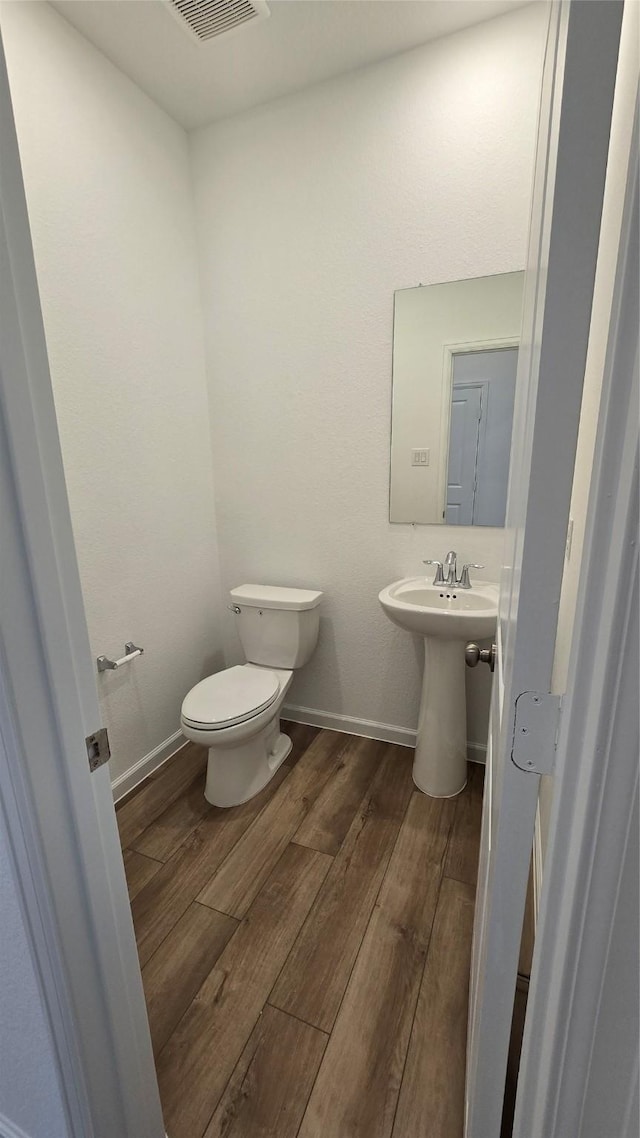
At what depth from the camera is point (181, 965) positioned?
1.23m

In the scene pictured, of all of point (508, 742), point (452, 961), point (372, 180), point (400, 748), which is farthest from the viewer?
point (400, 748)

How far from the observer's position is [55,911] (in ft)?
2.04

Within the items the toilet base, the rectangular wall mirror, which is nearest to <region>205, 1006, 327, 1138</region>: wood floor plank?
the toilet base

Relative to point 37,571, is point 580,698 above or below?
below

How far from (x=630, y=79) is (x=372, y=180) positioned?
56.9 inches

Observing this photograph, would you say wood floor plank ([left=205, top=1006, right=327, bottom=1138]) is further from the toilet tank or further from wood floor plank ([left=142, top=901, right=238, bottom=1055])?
the toilet tank

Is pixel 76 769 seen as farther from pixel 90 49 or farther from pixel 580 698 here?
pixel 90 49

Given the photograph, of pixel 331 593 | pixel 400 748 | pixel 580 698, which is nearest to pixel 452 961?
pixel 400 748

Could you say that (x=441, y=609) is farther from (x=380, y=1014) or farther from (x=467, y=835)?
(x=380, y=1014)

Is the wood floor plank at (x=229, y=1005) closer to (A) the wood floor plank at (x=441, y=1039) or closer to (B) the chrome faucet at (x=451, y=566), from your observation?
(A) the wood floor plank at (x=441, y=1039)

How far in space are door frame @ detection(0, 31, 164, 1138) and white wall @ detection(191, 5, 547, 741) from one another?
1.48 metres

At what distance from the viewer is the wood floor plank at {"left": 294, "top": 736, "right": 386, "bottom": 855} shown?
5.33 feet

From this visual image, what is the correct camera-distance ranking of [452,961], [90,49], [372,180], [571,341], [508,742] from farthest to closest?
[372,180], [90,49], [452,961], [508,742], [571,341]

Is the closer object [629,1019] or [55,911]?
[629,1019]
